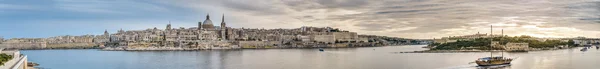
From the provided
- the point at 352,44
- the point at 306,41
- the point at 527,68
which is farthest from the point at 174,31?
the point at 527,68

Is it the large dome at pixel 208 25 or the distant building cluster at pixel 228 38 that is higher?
the large dome at pixel 208 25

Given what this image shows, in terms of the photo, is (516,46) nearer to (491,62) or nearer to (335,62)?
(335,62)

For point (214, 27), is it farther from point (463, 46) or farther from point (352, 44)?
point (463, 46)

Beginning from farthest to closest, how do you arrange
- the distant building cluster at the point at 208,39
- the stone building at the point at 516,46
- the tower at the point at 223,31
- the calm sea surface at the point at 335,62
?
Answer: the tower at the point at 223,31
the distant building cluster at the point at 208,39
the stone building at the point at 516,46
the calm sea surface at the point at 335,62

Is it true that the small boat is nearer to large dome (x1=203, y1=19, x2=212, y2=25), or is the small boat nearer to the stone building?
the stone building

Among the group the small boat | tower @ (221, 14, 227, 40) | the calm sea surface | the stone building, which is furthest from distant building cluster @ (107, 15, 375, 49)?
the small boat

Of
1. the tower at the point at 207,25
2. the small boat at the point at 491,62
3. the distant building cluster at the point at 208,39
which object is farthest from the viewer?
the tower at the point at 207,25

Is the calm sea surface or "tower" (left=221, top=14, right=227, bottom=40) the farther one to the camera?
"tower" (left=221, top=14, right=227, bottom=40)

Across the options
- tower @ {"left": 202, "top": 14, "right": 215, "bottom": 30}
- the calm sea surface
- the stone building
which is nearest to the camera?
the calm sea surface

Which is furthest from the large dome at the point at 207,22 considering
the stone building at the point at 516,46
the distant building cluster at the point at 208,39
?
the stone building at the point at 516,46

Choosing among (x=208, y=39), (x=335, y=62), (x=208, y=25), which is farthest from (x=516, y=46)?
(x=208, y=25)

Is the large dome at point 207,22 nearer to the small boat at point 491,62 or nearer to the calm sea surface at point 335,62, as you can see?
the calm sea surface at point 335,62

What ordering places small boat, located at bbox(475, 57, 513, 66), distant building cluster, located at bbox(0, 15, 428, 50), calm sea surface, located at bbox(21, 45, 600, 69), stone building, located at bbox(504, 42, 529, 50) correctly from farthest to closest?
distant building cluster, located at bbox(0, 15, 428, 50) → stone building, located at bbox(504, 42, 529, 50) → calm sea surface, located at bbox(21, 45, 600, 69) → small boat, located at bbox(475, 57, 513, 66)
